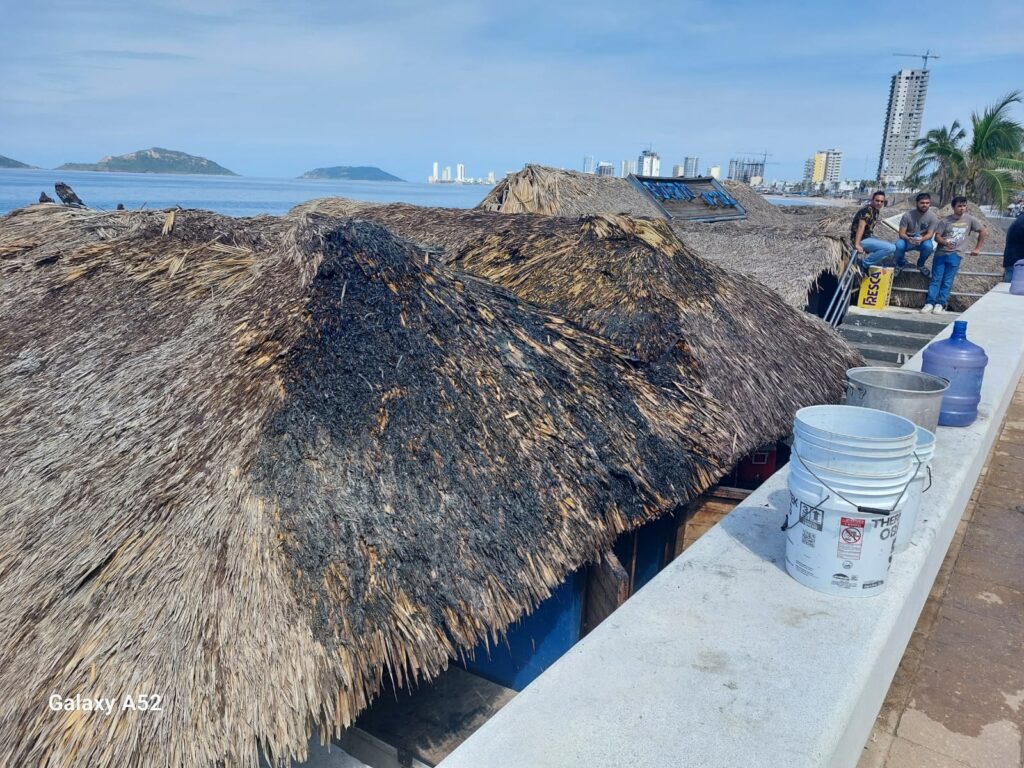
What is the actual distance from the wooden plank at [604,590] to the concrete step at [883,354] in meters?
6.19

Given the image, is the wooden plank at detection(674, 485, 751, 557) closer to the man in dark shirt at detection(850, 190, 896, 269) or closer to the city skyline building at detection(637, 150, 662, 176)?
the man in dark shirt at detection(850, 190, 896, 269)

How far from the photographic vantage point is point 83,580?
322 centimetres

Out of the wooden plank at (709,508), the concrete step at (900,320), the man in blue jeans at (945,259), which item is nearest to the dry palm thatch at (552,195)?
the concrete step at (900,320)

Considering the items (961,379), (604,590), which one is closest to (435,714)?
(604,590)

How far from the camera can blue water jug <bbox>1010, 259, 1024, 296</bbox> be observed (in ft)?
30.5

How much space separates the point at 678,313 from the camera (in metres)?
5.74

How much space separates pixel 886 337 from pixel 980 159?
23.9m

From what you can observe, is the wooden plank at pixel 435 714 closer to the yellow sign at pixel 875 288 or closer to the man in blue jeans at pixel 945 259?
the yellow sign at pixel 875 288

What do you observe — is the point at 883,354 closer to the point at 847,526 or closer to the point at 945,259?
the point at 945,259

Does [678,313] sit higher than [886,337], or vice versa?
[678,313]

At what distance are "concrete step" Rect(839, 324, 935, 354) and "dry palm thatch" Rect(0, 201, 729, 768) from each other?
5.81 metres

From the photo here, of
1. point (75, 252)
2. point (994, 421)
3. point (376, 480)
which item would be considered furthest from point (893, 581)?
point (75, 252)

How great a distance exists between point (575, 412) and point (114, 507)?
2.82 m

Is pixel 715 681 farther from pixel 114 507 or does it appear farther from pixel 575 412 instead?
pixel 114 507
